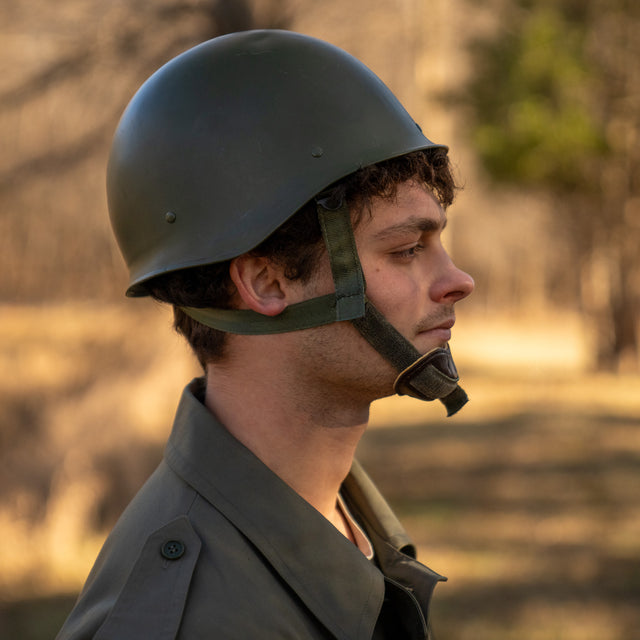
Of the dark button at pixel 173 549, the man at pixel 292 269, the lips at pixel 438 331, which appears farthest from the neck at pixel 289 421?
the dark button at pixel 173 549

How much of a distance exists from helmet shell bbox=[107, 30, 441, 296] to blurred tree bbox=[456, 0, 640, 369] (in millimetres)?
18956

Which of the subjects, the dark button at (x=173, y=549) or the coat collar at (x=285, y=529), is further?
the coat collar at (x=285, y=529)

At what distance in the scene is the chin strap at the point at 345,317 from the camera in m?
2.22

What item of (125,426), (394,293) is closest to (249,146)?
(394,293)

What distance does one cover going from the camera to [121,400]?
23.4 ft

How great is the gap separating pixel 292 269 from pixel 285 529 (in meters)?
0.61

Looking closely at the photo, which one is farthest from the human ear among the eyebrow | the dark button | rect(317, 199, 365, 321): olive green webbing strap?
the dark button

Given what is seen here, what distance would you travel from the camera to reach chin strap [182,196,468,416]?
222 centimetres

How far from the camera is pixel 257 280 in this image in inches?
91.0

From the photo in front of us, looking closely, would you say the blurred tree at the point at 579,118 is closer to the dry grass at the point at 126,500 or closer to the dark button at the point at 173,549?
the dry grass at the point at 126,500

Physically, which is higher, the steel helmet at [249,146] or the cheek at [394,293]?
the steel helmet at [249,146]

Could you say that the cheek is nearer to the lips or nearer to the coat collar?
the lips

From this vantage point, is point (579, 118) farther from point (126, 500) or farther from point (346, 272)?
point (346, 272)

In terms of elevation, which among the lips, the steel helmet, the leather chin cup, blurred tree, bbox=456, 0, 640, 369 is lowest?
the leather chin cup
